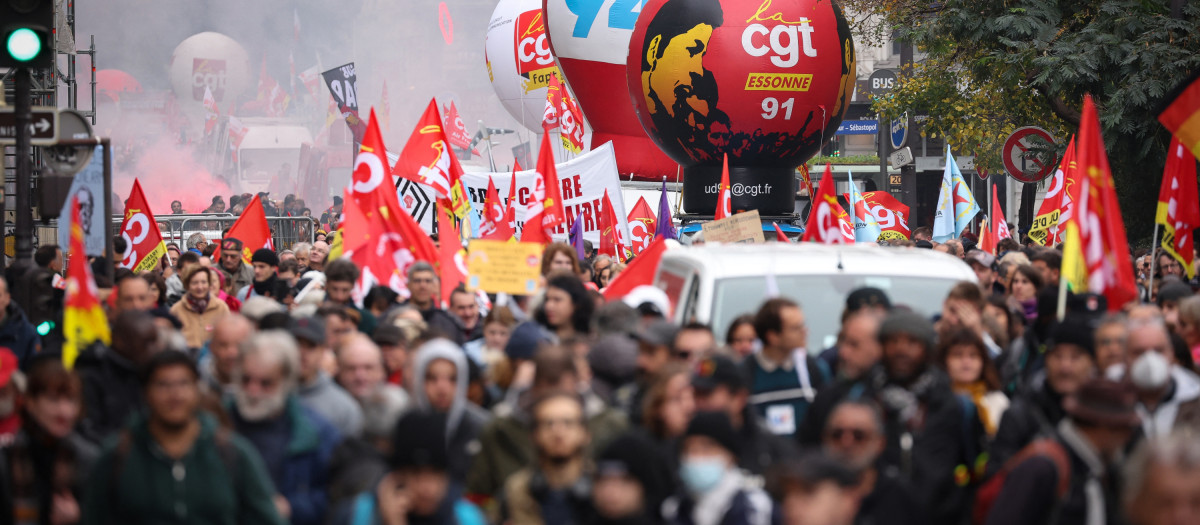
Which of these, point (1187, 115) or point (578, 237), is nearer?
point (1187, 115)

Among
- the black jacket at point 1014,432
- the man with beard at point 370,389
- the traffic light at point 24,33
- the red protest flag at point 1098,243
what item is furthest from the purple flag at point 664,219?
the black jacket at point 1014,432

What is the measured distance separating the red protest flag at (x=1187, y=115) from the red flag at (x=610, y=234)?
7.03m

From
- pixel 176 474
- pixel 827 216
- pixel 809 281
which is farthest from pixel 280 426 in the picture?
pixel 827 216

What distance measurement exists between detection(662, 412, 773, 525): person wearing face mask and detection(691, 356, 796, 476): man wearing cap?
236mm

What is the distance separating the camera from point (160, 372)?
14.5ft

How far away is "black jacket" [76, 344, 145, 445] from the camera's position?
5578mm

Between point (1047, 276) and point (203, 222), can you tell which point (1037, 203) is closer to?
point (203, 222)

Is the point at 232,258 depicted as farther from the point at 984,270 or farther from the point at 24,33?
the point at 984,270

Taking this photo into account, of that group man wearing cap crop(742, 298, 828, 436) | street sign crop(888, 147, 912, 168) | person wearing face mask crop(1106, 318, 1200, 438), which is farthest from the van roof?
street sign crop(888, 147, 912, 168)

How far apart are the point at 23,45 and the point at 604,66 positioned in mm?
19182

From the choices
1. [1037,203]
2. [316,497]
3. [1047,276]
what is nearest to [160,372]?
[316,497]

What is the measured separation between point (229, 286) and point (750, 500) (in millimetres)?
7825

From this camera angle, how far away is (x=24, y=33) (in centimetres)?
722

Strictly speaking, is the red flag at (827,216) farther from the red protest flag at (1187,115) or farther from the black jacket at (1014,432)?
the black jacket at (1014,432)
